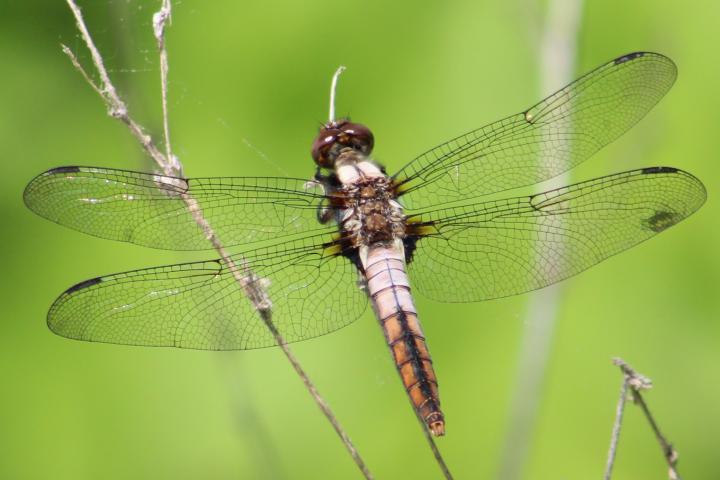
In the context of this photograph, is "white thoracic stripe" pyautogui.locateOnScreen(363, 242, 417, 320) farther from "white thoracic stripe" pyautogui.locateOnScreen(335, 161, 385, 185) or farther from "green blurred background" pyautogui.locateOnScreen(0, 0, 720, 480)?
"green blurred background" pyautogui.locateOnScreen(0, 0, 720, 480)

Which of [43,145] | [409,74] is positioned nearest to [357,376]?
[409,74]

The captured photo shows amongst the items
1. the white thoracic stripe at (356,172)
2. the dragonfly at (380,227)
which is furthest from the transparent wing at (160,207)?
the white thoracic stripe at (356,172)

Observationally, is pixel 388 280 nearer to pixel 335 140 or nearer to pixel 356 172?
pixel 356 172

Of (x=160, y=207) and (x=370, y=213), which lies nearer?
(x=160, y=207)

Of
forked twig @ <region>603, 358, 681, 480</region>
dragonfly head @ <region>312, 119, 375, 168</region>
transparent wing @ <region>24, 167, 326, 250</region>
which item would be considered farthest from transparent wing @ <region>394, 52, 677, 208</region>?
forked twig @ <region>603, 358, 681, 480</region>

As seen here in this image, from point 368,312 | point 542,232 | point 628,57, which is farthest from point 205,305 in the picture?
point 628,57

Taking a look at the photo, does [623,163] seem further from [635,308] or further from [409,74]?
[409,74]
